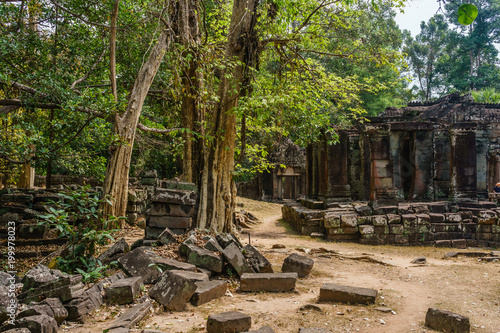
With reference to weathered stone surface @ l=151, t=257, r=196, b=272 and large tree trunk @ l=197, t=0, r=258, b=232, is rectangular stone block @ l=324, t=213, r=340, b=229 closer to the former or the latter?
large tree trunk @ l=197, t=0, r=258, b=232

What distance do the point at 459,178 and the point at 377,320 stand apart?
32.5 ft

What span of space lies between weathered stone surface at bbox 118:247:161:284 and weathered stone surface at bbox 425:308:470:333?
334 cm

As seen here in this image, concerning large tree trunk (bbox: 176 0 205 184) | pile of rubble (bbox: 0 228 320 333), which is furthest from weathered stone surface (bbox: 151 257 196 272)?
large tree trunk (bbox: 176 0 205 184)

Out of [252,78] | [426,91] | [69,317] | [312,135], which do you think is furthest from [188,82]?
[426,91]

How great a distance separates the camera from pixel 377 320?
3.93 m

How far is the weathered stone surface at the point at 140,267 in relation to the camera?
15.6 feet

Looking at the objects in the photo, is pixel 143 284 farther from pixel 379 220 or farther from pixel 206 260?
pixel 379 220

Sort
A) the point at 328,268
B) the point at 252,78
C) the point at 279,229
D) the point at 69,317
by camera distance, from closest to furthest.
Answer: the point at 69,317 → the point at 328,268 → the point at 252,78 → the point at 279,229

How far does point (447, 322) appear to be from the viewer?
360 cm

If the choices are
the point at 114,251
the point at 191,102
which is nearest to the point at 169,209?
the point at 114,251

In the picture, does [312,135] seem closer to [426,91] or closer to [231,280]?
[231,280]

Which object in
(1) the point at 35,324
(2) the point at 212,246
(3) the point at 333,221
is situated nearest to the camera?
(1) the point at 35,324

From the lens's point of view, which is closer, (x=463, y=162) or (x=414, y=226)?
(x=414, y=226)

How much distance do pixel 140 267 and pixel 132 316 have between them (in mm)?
1298
